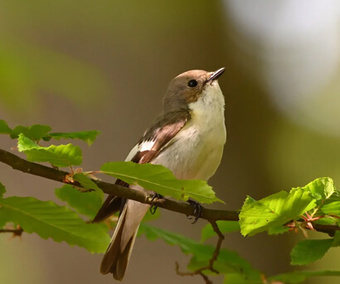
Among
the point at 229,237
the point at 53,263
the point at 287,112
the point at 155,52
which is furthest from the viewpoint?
the point at 287,112

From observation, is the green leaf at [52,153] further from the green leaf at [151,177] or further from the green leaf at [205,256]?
the green leaf at [205,256]

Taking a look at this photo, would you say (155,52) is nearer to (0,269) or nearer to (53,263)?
(53,263)

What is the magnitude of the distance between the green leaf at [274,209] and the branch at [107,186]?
0.17m

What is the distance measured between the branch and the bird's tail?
2.37ft

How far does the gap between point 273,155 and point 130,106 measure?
44.9 inches

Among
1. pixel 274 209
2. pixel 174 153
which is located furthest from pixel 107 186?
pixel 174 153

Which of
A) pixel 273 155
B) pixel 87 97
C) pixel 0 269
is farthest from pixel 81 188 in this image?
pixel 273 155

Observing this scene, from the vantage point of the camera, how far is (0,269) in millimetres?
2586

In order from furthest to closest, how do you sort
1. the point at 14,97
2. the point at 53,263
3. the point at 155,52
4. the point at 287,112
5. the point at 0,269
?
the point at 287,112
the point at 155,52
the point at 53,263
the point at 0,269
the point at 14,97

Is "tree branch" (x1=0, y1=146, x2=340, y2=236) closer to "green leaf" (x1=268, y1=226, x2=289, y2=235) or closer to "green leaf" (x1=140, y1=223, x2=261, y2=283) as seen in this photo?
"green leaf" (x1=268, y1=226, x2=289, y2=235)

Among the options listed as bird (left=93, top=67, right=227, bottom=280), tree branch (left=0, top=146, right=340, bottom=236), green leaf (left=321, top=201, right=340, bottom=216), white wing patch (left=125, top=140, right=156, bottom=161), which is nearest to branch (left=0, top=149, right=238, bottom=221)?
tree branch (left=0, top=146, right=340, bottom=236)

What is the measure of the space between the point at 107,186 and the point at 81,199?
1.44 feet

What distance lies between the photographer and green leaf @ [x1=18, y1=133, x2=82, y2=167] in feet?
3.52

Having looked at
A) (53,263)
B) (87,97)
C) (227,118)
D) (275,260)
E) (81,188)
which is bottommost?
(275,260)
